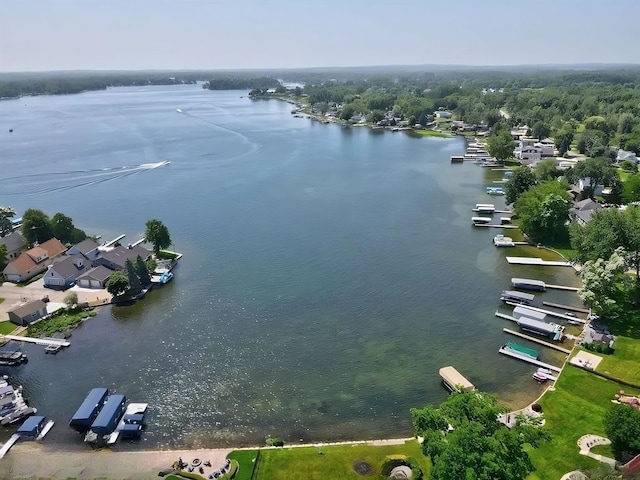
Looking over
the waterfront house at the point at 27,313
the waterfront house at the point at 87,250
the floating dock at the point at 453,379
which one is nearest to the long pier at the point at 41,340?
the waterfront house at the point at 27,313

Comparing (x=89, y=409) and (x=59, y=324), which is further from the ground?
(x=89, y=409)

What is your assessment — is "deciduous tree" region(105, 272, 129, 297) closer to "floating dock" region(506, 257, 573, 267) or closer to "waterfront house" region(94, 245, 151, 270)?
"waterfront house" region(94, 245, 151, 270)

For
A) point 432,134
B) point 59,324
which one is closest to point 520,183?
point 59,324

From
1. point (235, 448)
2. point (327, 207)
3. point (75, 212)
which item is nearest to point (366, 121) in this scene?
point (327, 207)

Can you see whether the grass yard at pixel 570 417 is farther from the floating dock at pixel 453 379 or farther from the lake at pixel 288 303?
the floating dock at pixel 453 379

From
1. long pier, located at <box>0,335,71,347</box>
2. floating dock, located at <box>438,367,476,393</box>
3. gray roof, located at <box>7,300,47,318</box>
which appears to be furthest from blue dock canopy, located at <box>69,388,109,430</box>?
floating dock, located at <box>438,367,476,393</box>

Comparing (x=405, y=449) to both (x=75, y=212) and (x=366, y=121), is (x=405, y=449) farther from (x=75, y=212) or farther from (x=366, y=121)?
(x=366, y=121)

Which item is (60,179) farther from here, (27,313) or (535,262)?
(535,262)
